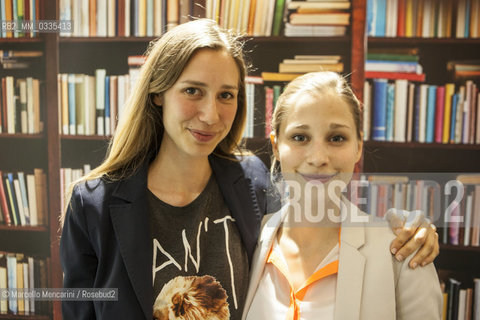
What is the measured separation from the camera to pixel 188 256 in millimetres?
1426

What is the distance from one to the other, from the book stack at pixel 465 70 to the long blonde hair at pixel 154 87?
1.30 metres

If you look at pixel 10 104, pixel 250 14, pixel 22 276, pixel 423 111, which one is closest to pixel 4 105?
pixel 10 104

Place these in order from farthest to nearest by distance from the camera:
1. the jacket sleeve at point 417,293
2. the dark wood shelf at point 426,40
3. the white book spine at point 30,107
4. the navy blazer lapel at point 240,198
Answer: the white book spine at point 30,107 → the dark wood shelf at point 426,40 → the navy blazer lapel at point 240,198 → the jacket sleeve at point 417,293

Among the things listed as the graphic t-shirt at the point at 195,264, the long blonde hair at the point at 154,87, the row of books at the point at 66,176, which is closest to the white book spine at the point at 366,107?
the long blonde hair at the point at 154,87

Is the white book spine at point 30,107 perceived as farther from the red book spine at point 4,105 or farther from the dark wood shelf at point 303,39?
A: the dark wood shelf at point 303,39

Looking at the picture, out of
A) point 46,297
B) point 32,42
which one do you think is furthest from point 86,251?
point 32,42

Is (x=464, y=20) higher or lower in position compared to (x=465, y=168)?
higher

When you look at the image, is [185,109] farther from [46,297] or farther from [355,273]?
[46,297]

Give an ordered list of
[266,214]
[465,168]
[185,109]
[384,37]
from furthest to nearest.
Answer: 1. [465,168]
2. [384,37]
3. [266,214]
4. [185,109]

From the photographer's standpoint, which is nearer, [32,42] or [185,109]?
[185,109]

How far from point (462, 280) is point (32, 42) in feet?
8.70

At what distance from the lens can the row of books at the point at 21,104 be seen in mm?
2295

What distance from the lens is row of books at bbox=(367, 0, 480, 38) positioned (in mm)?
2201

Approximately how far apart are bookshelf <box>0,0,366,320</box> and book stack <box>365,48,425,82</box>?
0.23 feet
